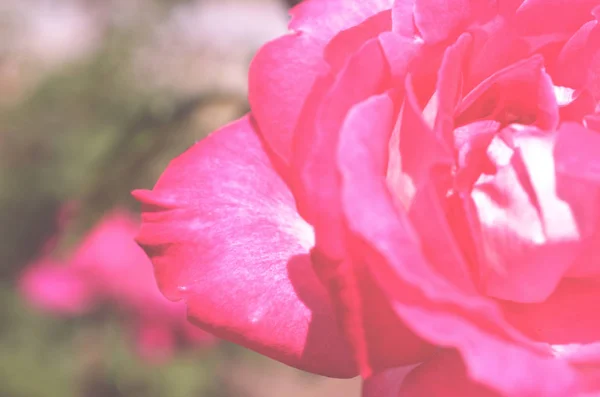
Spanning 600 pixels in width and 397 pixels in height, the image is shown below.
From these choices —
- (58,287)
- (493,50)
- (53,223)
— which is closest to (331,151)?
(493,50)

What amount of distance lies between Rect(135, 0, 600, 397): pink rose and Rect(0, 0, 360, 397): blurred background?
0.71 meters

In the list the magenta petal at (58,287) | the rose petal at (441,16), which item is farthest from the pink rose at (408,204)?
the magenta petal at (58,287)

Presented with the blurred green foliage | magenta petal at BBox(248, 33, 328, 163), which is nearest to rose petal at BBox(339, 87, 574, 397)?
magenta petal at BBox(248, 33, 328, 163)

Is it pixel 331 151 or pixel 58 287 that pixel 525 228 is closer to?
pixel 331 151

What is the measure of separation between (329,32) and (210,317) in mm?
239

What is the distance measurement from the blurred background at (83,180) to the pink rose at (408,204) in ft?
2.34

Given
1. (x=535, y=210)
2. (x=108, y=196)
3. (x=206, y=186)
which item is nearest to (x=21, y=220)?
(x=108, y=196)

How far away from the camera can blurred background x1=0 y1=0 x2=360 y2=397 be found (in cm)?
211

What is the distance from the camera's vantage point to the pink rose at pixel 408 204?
1.26 feet

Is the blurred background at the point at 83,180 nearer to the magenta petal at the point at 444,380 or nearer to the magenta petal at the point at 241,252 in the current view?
the magenta petal at the point at 241,252

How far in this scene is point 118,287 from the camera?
→ 196cm

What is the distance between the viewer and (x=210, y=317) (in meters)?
0.47

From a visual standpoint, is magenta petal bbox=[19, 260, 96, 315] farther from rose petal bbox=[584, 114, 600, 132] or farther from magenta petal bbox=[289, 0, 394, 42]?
rose petal bbox=[584, 114, 600, 132]

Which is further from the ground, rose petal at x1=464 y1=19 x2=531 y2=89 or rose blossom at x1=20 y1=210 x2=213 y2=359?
rose petal at x1=464 y1=19 x2=531 y2=89
